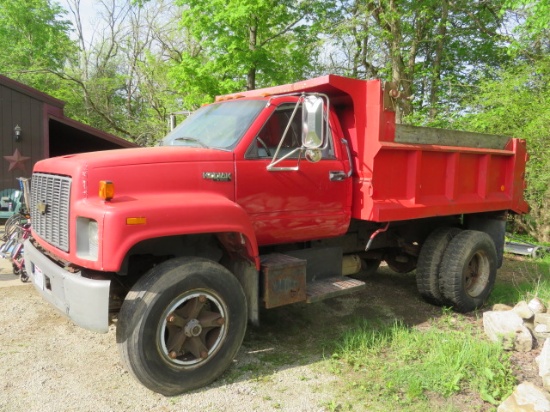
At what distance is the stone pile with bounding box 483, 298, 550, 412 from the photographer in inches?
120

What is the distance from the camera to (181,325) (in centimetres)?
343

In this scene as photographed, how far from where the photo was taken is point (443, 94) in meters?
16.5

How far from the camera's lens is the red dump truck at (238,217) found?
3254mm

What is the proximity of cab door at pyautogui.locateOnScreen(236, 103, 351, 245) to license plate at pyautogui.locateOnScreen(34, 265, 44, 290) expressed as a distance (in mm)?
1709

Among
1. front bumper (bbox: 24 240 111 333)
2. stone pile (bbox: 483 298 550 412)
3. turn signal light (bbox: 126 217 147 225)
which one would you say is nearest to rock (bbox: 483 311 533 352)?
stone pile (bbox: 483 298 550 412)

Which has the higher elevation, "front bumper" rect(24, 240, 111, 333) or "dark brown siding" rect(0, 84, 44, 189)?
"dark brown siding" rect(0, 84, 44, 189)

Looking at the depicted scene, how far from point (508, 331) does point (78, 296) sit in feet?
12.1

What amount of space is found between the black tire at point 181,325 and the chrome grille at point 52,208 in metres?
0.74

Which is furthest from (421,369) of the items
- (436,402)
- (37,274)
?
(37,274)

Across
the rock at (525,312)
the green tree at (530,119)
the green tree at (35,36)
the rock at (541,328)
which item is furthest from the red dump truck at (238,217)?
the green tree at (35,36)

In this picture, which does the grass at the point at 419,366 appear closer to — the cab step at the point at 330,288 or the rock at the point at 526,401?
the rock at the point at 526,401

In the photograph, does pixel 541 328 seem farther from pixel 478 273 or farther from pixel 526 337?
pixel 478 273

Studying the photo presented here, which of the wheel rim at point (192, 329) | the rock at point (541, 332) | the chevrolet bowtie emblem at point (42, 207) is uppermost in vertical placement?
the chevrolet bowtie emblem at point (42, 207)

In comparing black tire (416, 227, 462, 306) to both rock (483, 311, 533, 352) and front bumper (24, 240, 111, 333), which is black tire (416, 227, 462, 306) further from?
front bumper (24, 240, 111, 333)
